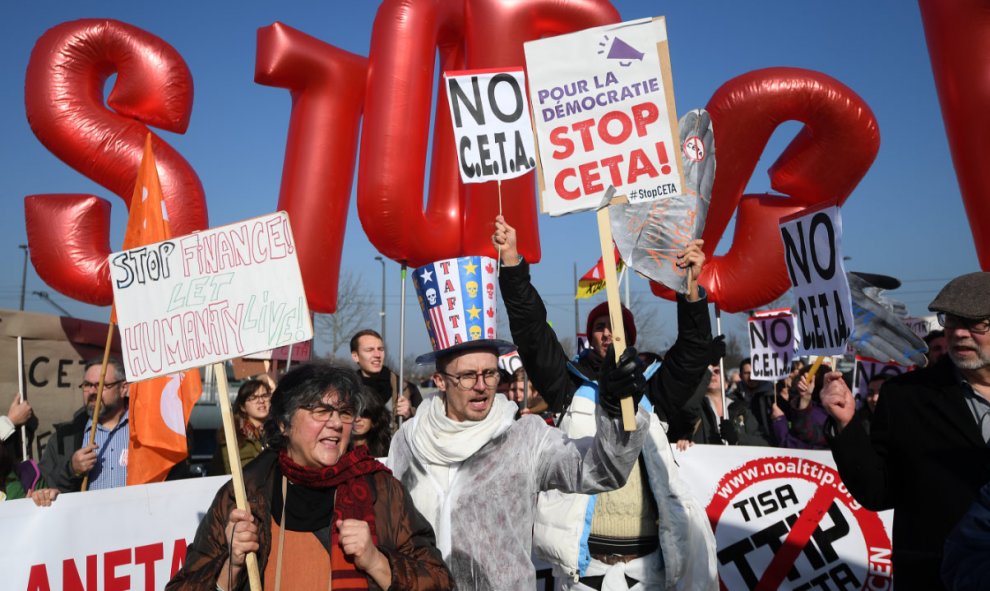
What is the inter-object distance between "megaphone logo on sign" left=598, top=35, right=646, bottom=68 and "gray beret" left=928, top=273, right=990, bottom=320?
1.46 meters

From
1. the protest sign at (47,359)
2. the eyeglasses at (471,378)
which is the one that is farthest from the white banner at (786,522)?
the protest sign at (47,359)

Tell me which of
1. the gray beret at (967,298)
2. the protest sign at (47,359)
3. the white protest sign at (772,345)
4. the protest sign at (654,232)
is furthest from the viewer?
the white protest sign at (772,345)

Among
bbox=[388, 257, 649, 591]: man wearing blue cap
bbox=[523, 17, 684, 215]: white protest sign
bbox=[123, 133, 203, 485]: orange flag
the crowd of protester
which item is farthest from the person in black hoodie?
bbox=[523, 17, 684, 215]: white protest sign

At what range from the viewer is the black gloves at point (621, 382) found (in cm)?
245

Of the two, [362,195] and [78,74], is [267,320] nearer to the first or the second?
[362,195]

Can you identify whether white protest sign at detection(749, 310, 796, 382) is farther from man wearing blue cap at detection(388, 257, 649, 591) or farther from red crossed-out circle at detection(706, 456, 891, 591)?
man wearing blue cap at detection(388, 257, 649, 591)

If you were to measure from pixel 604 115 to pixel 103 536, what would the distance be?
10.4 feet

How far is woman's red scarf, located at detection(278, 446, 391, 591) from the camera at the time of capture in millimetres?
2488

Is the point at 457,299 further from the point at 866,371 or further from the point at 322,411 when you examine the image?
the point at 866,371

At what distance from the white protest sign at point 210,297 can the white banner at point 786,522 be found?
10.7 feet

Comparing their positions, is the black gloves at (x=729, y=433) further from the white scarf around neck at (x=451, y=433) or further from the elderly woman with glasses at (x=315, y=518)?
the elderly woman with glasses at (x=315, y=518)

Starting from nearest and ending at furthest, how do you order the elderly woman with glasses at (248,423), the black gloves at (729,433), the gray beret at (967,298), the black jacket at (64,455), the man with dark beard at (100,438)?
the gray beret at (967,298) → the black jacket at (64,455) → the man with dark beard at (100,438) → the elderly woman with glasses at (248,423) → the black gloves at (729,433)

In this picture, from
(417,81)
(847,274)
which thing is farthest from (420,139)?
(847,274)

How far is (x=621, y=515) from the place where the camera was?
356cm
